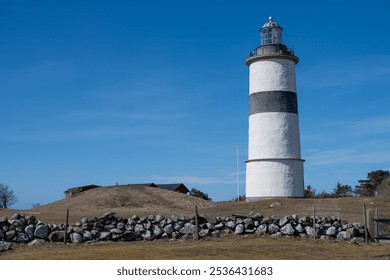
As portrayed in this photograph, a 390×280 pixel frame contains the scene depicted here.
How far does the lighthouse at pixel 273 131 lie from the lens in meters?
33.3

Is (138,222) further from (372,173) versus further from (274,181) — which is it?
(372,173)

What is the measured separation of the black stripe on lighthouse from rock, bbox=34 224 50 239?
58.6ft

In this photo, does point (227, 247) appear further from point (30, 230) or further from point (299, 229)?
point (30, 230)

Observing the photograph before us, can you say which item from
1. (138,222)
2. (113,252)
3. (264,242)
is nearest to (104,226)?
(138,222)

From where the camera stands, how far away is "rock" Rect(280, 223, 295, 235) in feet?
68.4

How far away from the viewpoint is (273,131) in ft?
110

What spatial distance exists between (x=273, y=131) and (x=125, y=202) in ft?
35.2

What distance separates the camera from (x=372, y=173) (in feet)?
155

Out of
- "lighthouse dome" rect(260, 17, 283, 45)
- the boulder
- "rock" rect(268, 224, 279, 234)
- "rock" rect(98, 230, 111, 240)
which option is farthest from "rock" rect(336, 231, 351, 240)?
"lighthouse dome" rect(260, 17, 283, 45)

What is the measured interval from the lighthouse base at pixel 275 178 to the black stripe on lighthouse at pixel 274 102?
3.39 m

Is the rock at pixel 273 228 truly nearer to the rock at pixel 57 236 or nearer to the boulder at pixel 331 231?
the boulder at pixel 331 231

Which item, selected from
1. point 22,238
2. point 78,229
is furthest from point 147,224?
point 22,238

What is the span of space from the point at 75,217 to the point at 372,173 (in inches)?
1241

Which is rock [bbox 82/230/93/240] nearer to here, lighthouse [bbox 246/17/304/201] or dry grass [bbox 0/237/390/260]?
dry grass [bbox 0/237/390/260]
